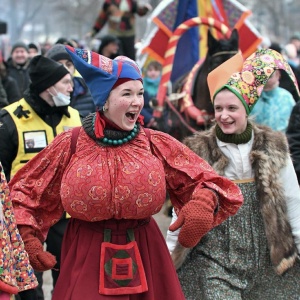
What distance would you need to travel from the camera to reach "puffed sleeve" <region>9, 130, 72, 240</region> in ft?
12.9

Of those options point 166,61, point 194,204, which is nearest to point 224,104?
point 194,204

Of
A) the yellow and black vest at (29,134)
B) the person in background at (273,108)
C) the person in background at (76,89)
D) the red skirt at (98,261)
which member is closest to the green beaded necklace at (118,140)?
the red skirt at (98,261)

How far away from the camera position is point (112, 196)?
374 centimetres

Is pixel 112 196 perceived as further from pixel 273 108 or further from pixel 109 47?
pixel 109 47

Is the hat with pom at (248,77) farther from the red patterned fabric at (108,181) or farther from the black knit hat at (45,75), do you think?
the black knit hat at (45,75)

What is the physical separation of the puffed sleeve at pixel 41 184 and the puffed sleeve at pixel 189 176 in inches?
18.7

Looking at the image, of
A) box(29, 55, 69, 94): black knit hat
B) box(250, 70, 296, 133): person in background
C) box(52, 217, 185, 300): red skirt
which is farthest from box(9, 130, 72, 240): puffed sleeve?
box(250, 70, 296, 133): person in background

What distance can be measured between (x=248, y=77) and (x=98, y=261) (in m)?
1.52

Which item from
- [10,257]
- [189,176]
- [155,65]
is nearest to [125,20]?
[155,65]

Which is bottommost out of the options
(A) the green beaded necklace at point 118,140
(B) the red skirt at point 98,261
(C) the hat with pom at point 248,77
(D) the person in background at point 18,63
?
(D) the person in background at point 18,63

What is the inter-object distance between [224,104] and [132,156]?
94 cm

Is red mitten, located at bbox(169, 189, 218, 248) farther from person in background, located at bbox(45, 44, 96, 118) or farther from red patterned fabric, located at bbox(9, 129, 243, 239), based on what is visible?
person in background, located at bbox(45, 44, 96, 118)

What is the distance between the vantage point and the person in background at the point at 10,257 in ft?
11.0

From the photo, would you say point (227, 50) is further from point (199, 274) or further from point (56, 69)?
point (199, 274)
